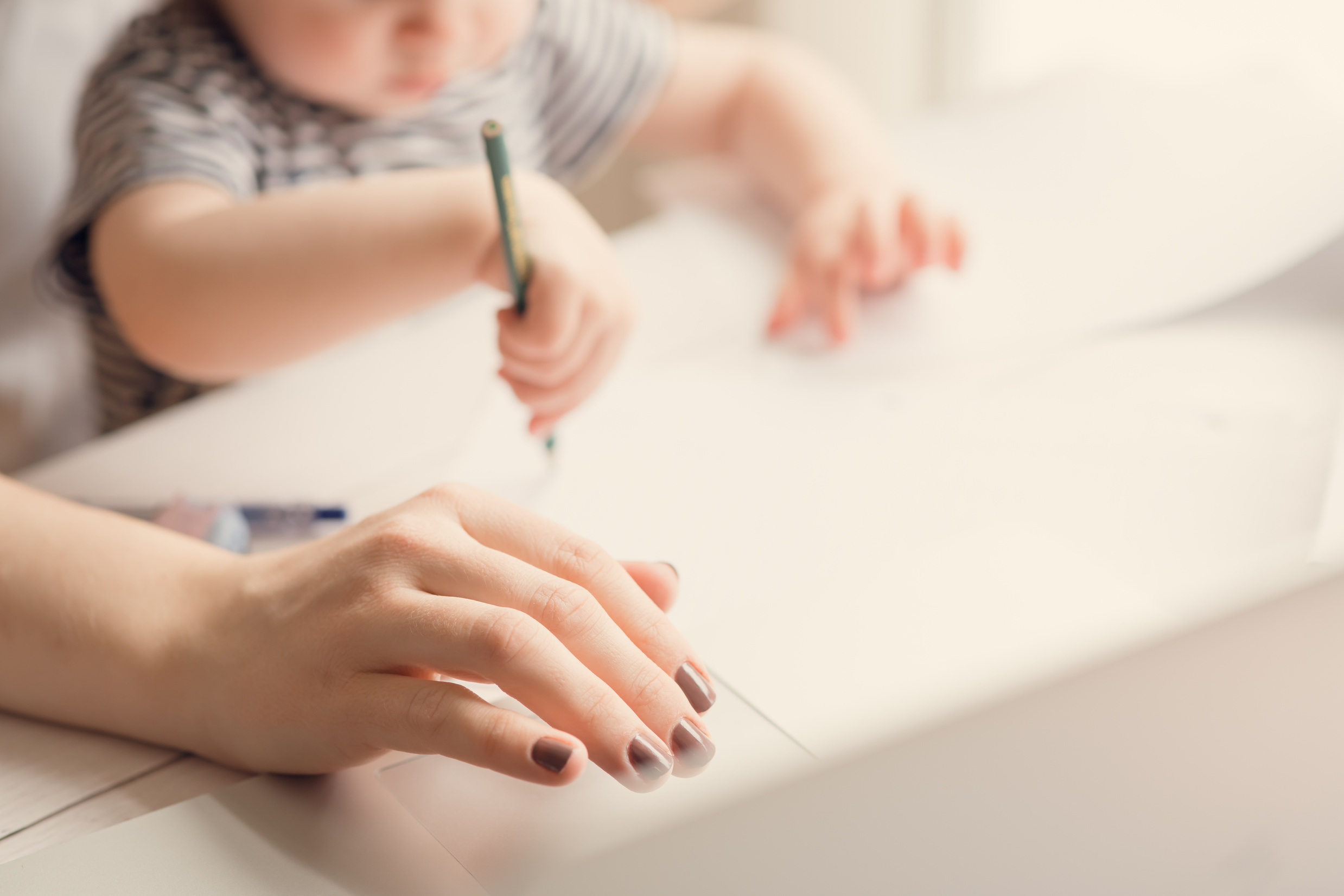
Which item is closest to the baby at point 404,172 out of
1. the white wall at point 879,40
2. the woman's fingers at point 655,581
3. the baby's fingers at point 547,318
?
the baby's fingers at point 547,318

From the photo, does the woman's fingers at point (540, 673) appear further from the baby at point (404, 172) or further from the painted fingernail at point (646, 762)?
the baby at point (404, 172)

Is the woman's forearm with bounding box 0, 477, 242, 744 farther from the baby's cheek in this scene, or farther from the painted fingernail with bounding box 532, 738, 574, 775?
the baby's cheek

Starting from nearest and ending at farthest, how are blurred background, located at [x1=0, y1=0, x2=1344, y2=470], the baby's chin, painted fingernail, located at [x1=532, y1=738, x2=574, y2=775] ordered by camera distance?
painted fingernail, located at [x1=532, y1=738, x2=574, y2=775] < the baby's chin < blurred background, located at [x1=0, y1=0, x2=1344, y2=470]

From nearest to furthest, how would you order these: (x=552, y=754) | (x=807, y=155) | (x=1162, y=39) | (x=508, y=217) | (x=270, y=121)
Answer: (x=552, y=754), (x=508, y=217), (x=270, y=121), (x=807, y=155), (x=1162, y=39)

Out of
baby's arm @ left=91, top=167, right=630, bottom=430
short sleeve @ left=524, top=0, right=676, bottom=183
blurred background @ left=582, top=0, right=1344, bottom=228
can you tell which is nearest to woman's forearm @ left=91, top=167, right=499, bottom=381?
baby's arm @ left=91, top=167, right=630, bottom=430

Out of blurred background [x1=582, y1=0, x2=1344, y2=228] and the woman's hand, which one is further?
blurred background [x1=582, y1=0, x2=1344, y2=228]

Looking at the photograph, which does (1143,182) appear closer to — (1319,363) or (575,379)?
(1319,363)

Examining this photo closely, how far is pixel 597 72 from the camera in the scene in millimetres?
642

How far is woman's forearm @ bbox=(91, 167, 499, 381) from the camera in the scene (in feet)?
1.32

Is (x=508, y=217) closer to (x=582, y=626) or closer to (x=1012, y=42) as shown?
(x=582, y=626)

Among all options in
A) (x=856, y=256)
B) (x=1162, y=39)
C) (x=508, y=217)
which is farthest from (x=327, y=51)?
(x=1162, y=39)

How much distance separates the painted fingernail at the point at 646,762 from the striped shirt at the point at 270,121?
313 millimetres

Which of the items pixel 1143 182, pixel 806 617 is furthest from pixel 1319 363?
pixel 806 617

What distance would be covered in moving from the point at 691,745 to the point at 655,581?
0.06 metres
